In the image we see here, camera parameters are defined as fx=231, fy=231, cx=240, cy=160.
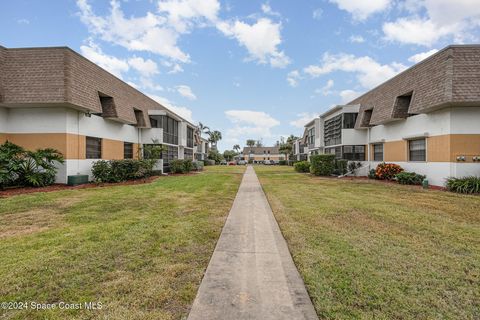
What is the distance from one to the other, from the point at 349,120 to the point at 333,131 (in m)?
2.60

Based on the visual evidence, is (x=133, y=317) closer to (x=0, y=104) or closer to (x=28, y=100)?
(x=28, y=100)

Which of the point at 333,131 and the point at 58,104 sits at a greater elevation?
the point at 58,104

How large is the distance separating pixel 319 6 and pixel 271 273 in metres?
17.0

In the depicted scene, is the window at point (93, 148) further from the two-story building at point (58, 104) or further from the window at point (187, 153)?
the window at point (187, 153)

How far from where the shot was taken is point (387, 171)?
1772 cm

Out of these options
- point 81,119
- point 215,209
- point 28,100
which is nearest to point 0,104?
point 28,100

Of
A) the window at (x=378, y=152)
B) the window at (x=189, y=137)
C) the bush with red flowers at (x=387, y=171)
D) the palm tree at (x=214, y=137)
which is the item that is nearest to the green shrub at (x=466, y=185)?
the bush with red flowers at (x=387, y=171)

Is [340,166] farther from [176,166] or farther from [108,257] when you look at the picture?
[108,257]

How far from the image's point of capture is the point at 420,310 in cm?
276

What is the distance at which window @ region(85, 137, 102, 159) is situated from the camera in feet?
52.4

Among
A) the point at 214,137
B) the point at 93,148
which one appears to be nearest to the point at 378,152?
the point at 93,148

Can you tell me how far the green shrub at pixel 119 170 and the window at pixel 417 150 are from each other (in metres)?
19.6

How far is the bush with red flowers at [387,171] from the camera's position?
56.7 feet

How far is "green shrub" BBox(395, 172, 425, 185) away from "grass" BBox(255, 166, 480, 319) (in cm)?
793
